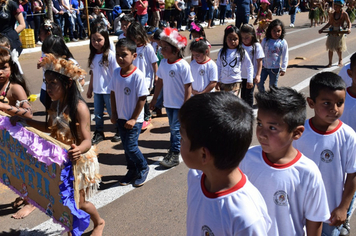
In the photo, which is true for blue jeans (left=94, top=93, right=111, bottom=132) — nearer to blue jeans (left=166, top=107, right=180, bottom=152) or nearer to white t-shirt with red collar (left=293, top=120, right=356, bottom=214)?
blue jeans (left=166, top=107, right=180, bottom=152)

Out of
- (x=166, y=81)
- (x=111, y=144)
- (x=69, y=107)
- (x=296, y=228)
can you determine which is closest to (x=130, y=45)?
(x=166, y=81)

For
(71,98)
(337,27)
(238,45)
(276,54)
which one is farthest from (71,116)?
(337,27)

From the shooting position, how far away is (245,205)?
1.86 m

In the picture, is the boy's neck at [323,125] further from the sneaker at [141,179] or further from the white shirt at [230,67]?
the white shirt at [230,67]

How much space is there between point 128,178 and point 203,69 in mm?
2038

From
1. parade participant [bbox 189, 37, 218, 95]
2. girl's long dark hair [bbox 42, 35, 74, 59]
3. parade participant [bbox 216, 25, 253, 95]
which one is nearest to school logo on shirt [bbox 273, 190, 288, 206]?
parade participant [bbox 189, 37, 218, 95]

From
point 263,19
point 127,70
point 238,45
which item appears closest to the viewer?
point 127,70

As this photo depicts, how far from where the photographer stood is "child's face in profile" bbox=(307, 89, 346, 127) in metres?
2.92

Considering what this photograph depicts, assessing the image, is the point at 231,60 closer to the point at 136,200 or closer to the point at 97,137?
the point at 97,137

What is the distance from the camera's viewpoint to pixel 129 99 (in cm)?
479

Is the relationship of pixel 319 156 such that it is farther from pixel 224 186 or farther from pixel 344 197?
pixel 224 186

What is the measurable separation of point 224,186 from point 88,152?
1.96 m

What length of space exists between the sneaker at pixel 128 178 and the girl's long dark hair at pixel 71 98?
1.55 m

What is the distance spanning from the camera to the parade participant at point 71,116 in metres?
3.49
